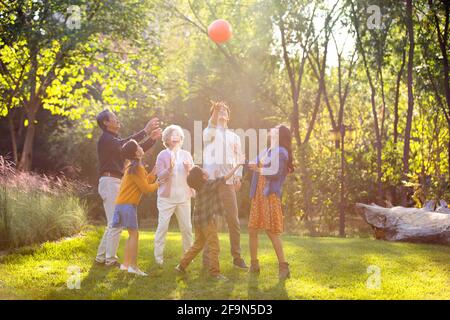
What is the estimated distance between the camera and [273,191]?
7.81 meters

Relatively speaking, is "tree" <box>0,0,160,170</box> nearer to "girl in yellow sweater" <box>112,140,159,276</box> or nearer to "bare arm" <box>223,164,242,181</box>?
"girl in yellow sweater" <box>112,140,159,276</box>

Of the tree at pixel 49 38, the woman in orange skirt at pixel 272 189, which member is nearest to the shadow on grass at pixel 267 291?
the woman in orange skirt at pixel 272 189

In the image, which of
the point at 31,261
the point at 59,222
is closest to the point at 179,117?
the point at 59,222

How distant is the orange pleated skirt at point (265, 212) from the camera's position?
768 centimetres

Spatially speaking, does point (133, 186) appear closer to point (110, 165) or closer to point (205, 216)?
point (110, 165)

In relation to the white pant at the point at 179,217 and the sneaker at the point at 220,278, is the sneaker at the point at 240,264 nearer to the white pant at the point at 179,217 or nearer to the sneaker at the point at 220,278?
the white pant at the point at 179,217

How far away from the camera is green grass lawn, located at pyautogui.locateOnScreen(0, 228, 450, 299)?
6832 mm

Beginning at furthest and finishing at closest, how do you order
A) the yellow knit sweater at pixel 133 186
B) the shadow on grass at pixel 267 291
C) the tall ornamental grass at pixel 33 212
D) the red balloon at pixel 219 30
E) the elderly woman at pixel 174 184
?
the red balloon at pixel 219 30, the tall ornamental grass at pixel 33 212, the elderly woman at pixel 174 184, the yellow knit sweater at pixel 133 186, the shadow on grass at pixel 267 291

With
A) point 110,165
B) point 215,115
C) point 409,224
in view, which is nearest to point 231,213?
point 215,115

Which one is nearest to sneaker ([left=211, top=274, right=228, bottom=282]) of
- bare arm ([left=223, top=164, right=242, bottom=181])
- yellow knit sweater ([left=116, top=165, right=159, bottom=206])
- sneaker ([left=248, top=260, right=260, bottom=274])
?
sneaker ([left=248, top=260, right=260, bottom=274])

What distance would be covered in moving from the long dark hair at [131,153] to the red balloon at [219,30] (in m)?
13.9

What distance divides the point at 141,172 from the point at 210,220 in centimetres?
113

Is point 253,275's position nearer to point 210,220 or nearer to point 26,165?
point 210,220

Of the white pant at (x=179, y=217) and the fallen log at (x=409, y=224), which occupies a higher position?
the white pant at (x=179, y=217)
